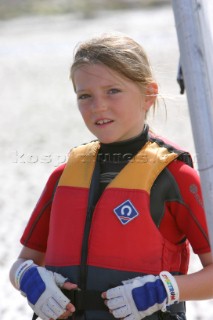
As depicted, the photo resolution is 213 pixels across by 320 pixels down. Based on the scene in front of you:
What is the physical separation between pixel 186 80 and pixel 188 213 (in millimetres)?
611

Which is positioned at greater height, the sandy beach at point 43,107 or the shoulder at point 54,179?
the shoulder at point 54,179

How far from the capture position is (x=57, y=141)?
8.24 metres

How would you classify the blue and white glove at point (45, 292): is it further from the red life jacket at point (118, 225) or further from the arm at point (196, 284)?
the arm at point (196, 284)

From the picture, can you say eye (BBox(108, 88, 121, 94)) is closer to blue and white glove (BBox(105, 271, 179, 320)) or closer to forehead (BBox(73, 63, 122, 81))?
forehead (BBox(73, 63, 122, 81))

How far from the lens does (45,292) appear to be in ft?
6.60

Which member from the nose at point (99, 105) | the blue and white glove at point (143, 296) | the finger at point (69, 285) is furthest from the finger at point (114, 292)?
the nose at point (99, 105)

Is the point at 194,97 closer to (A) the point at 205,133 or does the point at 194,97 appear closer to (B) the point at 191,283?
(A) the point at 205,133

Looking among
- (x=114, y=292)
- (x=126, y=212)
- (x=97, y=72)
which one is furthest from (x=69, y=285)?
(x=97, y=72)

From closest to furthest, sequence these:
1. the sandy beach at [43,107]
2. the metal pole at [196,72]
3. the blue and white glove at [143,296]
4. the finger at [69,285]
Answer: the metal pole at [196,72] < the blue and white glove at [143,296] < the finger at [69,285] < the sandy beach at [43,107]

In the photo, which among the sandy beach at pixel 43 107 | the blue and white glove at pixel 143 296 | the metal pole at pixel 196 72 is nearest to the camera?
the metal pole at pixel 196 72

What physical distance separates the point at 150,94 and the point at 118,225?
43cm

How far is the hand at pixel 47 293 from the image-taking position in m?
2.01

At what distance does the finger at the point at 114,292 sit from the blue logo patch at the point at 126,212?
209mm

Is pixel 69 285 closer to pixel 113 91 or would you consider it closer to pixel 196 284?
pixel 196 284
